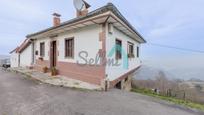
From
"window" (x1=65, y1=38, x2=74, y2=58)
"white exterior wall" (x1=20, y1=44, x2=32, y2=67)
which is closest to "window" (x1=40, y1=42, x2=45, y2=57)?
"white exterior wall" (x1=20, y1=44, x2=32, y2=67)

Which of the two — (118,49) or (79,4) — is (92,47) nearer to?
(118,49)

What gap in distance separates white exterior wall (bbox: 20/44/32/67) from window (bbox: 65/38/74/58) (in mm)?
7671

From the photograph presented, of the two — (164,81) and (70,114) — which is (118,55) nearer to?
(70,114)

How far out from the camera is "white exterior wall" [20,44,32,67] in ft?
52.1

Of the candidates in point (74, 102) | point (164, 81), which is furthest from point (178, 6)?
point (164, 81)

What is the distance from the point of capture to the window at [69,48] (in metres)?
9.59

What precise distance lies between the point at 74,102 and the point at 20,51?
16.4 meters

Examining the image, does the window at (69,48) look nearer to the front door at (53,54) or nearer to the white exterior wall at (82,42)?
the white exterior wall at (82,42)

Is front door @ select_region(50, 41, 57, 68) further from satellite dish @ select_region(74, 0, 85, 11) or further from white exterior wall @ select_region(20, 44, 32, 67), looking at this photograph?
white exterior wall @ select_region(20, 44, 32, 67)

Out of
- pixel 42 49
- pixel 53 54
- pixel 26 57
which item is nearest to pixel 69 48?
pixel 53 54

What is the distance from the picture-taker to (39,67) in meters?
13.2

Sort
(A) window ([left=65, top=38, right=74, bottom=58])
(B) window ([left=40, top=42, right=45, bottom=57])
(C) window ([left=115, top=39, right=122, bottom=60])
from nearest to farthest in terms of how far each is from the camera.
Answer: (C) window ([left=115, top=39, right=122, bottom=60]) → (A) window ([left=65, top=38, right=74, bottom=58]) → (B) window ([left=40, top=42, right=45, bottom=57])

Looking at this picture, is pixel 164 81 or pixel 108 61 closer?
pixel 108 61

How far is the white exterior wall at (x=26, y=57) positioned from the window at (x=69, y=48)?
7.67m
